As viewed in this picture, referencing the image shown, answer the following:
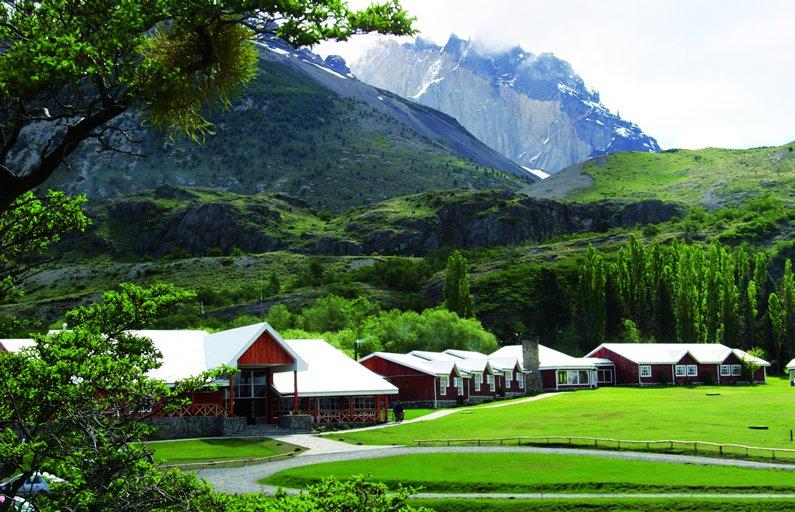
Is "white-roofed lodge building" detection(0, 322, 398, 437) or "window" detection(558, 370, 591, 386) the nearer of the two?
"white-roofed lodge building" detection(0, 322, 398, 437)

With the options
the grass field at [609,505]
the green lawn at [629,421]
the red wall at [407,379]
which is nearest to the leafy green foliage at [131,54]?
the grass field at [609,505]

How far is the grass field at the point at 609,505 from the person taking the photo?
26359mm

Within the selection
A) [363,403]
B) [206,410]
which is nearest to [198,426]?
[206,410]

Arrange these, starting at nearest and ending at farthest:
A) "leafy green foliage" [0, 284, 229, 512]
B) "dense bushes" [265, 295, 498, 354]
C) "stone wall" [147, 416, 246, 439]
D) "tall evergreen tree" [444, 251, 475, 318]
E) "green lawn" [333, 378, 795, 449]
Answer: "leafy green foliage" [0, 284, 229, 512] < "green lawn" [333, 378, 795, 449] < "stone wall" [147, 416, 246, 439] < "dense bushes" [265, 295, 498, 354] < "tall evergreen tree" [444, 251, 475, 318]

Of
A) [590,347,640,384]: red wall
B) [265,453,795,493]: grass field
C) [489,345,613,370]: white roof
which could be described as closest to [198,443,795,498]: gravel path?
[265,453,795,493]: grass field

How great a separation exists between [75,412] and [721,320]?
119 metres

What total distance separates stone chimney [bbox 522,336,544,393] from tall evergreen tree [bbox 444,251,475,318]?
23.6m

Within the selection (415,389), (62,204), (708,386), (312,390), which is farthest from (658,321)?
(62,204)

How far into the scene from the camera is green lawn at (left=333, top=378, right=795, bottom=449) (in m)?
46.0

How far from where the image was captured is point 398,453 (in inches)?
1615

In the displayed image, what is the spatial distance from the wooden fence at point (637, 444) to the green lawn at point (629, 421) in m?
2.45

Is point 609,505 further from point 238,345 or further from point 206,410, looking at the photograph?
point 206,410

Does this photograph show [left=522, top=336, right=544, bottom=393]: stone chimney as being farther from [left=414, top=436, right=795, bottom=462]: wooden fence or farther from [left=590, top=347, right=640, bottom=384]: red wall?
[left=414, top=436, right=795, bottom=462]: wooden fence

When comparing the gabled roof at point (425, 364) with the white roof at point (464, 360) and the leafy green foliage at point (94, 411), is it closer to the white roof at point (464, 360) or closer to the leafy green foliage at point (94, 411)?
the white roof at point (464, 360)
